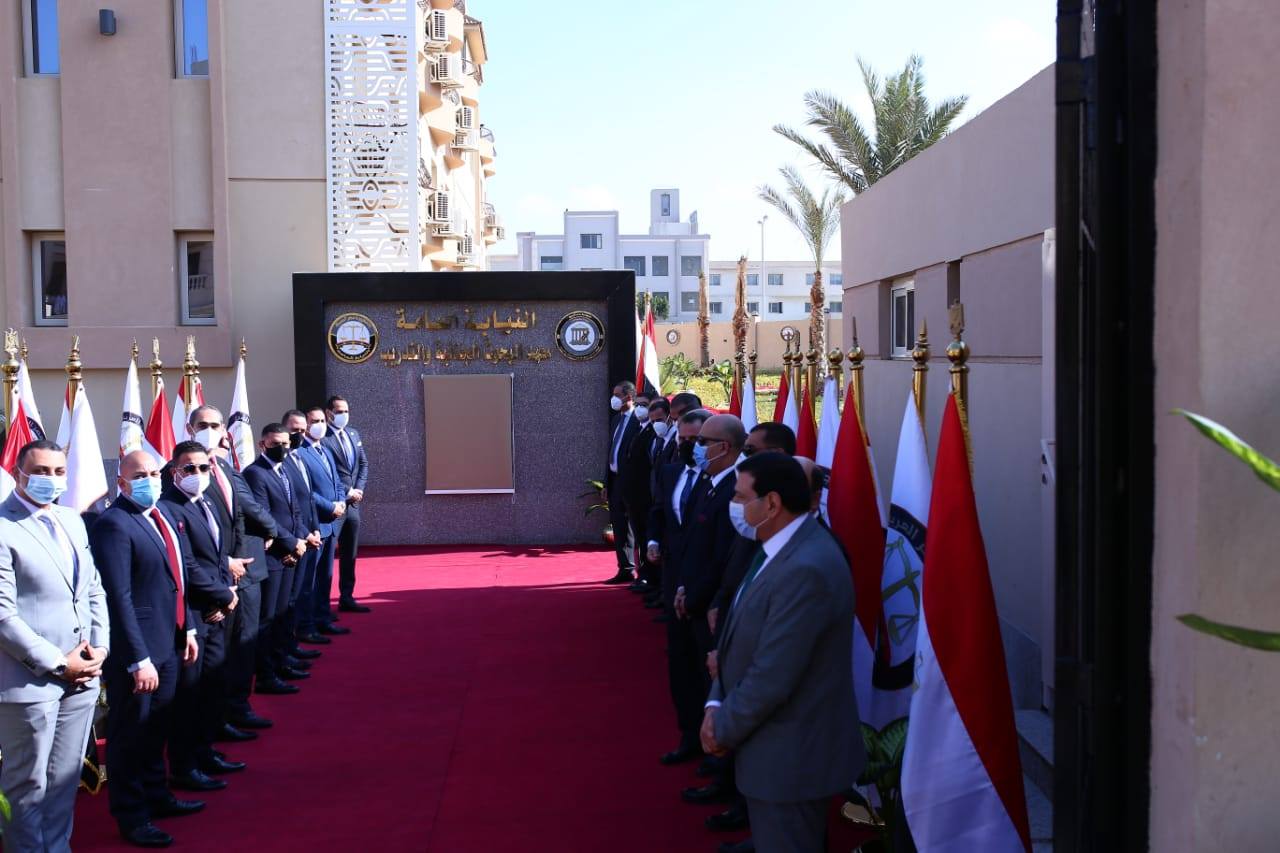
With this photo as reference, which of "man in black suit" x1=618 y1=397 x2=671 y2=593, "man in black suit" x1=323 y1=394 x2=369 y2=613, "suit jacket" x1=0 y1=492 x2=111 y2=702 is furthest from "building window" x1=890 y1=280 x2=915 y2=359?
"suit jacket" x1=0 y1=492 x2=111 y2=702

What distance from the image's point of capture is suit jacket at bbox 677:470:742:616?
20.7ft

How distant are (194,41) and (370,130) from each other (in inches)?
101

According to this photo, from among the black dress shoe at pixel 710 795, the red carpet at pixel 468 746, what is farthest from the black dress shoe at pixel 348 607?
the black dress shoe at pixel 710 795

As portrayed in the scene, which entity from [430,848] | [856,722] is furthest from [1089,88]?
[430,848]

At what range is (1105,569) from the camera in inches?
120

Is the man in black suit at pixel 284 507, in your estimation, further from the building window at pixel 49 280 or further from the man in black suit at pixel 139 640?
the building window at pixel 49 280

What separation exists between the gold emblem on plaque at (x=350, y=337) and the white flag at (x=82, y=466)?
7.03 m

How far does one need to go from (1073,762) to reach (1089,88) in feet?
5.72

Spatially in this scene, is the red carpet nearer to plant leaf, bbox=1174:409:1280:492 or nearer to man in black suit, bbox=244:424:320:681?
man in black suit, bbox=244:424:320:681

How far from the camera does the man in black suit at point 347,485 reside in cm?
1142

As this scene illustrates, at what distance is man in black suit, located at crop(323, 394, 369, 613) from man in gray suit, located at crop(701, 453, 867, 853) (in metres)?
7.66

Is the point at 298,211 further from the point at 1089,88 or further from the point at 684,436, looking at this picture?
the point at 1089,88

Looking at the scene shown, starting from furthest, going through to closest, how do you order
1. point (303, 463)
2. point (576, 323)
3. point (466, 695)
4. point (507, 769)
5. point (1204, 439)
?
point (576, 323) < point (303, 463) < point (466, 695) < point (507, 769) < point (1204, 439)

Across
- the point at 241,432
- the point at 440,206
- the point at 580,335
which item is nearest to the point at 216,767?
the point at 241,432
